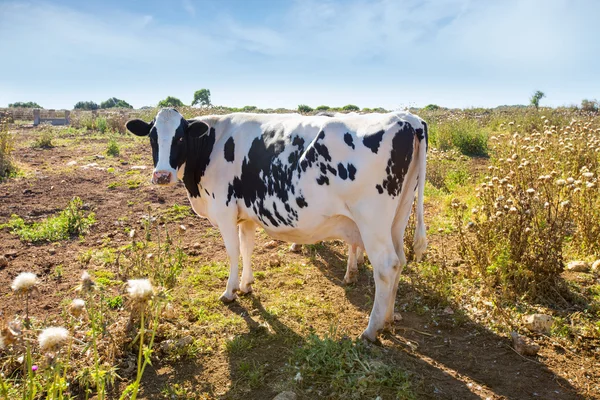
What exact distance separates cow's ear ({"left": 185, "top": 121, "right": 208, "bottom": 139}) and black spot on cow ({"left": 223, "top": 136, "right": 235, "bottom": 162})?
29 cm

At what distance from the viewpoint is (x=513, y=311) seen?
428 cm

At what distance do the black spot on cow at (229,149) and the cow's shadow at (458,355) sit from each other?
2.18 m

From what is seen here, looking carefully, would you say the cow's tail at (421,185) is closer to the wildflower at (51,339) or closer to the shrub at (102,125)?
the wildflower at (51,339)

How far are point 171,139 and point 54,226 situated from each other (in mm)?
3816

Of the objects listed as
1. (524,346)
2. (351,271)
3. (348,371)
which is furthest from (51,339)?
(351,271)

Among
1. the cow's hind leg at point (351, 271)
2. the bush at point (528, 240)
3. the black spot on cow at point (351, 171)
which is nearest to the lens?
the black spot on cow at point (351, 171)

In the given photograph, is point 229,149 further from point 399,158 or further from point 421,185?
point 421,185

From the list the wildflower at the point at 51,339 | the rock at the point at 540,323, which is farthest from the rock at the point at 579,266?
the wildflower at the point at 51,339

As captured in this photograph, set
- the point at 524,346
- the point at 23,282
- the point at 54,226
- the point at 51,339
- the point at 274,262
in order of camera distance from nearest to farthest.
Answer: the point at 51,339
the point at 23,282
the point at 524,346
the point at 274,262
the point at 54,226

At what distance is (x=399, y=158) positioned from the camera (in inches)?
149

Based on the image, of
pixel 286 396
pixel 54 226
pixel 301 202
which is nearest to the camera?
pixel 286 396

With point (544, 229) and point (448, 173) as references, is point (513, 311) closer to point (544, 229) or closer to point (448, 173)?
point (544, 229)

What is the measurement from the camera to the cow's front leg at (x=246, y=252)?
5.15 meters

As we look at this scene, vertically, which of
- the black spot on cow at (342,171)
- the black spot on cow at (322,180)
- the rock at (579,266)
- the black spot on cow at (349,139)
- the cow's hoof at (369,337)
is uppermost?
the black spot on cow at (349,139)
